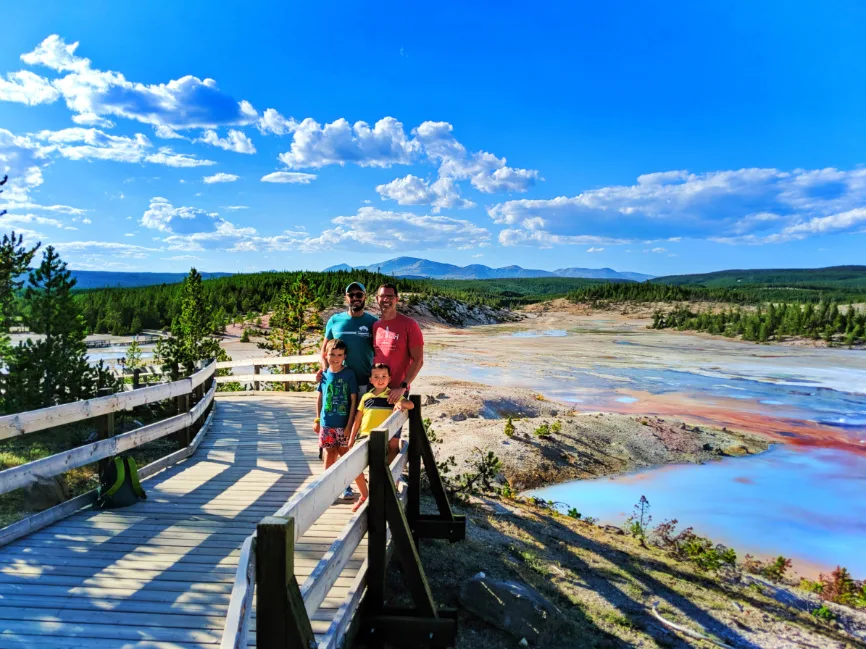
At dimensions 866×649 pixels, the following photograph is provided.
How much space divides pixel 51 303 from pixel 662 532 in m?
11.8

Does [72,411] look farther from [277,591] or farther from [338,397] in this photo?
[277,591]

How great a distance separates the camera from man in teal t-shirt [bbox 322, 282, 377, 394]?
6.17 meters

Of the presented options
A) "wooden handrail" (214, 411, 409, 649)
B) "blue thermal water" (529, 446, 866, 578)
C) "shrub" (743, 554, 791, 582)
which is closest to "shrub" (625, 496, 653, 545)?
"blue thermal water" (529, 446, 866, 578)

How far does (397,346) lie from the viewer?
232 inches

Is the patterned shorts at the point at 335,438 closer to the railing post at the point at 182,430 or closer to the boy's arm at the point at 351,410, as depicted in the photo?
the boy's arm at the point at 351,410

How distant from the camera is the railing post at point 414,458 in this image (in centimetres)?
618

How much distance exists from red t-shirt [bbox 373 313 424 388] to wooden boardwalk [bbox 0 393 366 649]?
1.50m

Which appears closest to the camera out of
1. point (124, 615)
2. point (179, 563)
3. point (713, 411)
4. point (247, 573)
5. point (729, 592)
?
point (247, 573)

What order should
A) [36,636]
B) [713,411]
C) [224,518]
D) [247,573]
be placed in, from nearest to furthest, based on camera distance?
[247,573] → [36,636] → [224,518] → [713,411]

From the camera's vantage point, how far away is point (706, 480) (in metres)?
13.9

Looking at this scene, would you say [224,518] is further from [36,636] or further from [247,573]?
[247,573]

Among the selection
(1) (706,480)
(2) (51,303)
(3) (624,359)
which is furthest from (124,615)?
(3) (624,359)

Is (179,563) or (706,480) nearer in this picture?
(179,563)

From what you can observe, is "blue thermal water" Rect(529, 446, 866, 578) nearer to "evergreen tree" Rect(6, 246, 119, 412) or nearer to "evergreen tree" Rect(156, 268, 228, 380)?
"evergreen tree" Rect(6, 246, 119, 412)
